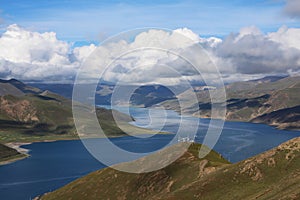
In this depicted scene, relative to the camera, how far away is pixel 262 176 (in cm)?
13912

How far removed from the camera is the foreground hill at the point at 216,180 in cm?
12850

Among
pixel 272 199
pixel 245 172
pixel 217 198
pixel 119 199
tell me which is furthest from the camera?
pixel 119 199

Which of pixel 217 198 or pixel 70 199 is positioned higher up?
pixel 217 198

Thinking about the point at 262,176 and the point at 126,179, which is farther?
the point at 126,179

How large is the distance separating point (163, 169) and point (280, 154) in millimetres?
61017

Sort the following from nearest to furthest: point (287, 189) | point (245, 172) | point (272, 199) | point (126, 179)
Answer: point (272, 199) < point (287, 189) < point (245, 172) < point (126, 179)

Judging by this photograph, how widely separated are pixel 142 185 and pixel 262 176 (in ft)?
215

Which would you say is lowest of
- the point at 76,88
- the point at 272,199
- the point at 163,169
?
the point at 163,169

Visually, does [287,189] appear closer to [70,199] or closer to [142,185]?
[142,185]

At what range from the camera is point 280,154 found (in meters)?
149

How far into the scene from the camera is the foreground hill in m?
128

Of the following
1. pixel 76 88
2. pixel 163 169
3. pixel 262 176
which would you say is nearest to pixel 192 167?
pixel 163 169

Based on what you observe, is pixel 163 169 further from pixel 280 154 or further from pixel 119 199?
pixel 280 154

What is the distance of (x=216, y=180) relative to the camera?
145 metres
